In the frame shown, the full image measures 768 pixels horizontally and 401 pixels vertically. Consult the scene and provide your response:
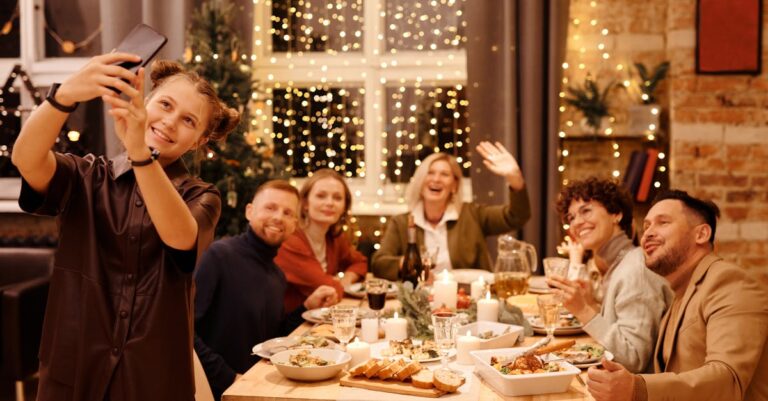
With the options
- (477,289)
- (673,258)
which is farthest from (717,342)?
(477,289)

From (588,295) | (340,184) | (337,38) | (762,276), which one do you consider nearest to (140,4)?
(337,38)

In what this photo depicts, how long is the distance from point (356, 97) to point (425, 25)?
621mm

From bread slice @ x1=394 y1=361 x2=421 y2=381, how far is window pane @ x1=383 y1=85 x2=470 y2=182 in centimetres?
311

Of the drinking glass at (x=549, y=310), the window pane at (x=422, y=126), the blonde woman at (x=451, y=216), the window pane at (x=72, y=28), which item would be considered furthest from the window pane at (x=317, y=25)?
the drinking glass at (x=549, y=310)

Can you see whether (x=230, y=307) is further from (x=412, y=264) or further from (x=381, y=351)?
(x=412, y=264)

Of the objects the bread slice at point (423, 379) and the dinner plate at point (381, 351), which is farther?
the dinner plate at point (381, 351)

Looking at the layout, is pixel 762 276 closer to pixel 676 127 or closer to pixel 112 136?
pixel 676 127

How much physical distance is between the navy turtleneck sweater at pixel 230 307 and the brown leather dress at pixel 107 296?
93 centimetres

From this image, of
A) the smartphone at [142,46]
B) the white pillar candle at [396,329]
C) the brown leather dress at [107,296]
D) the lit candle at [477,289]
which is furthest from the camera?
the lit candle at [477,289]

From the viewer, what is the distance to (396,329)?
233 cm

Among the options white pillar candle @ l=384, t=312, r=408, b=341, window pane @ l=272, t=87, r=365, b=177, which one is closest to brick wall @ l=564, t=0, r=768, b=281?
window pane @ l=272, t=87, r=365, b=177

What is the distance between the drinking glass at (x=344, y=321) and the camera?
7.04 feet

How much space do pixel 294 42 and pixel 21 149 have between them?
383cm

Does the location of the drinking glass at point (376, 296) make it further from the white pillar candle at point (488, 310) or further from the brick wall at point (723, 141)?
the brick wall at point (723, 141)
